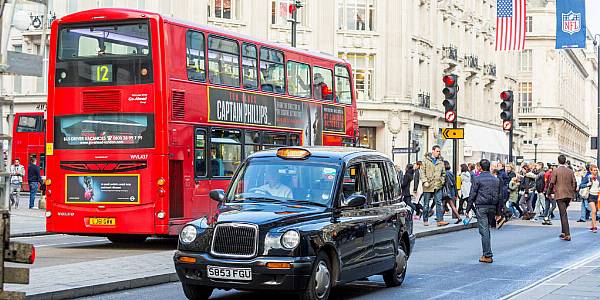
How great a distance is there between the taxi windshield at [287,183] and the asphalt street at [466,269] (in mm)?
1326

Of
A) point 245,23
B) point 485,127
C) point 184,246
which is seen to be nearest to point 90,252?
point 184,246

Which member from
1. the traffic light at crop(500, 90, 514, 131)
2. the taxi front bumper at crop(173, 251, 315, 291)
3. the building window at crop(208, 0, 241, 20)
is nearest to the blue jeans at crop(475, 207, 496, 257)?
the taxi front bumper at crop(173, 251, 315, 291)

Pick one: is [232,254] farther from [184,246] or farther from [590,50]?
[590,50]

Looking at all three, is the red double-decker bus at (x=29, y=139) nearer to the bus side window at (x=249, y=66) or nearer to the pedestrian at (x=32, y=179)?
the pedestrian at (x=32, y=179)

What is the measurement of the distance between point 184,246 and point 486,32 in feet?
210

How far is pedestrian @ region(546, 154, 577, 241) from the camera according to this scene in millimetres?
23328

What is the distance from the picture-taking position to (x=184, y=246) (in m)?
11.1

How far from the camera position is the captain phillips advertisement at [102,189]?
1873 centimetres

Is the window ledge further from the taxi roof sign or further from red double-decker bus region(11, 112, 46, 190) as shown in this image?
the taxi roof sign

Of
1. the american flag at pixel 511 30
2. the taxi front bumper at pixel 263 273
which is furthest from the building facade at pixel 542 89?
the taxi front bumper at pixel 263 273

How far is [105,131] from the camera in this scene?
18.8m

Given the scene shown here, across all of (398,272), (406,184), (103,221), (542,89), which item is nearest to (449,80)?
(406,184)

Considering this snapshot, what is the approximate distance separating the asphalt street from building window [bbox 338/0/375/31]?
2995 centimetres

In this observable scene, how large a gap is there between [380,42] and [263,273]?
45559 millimetres
